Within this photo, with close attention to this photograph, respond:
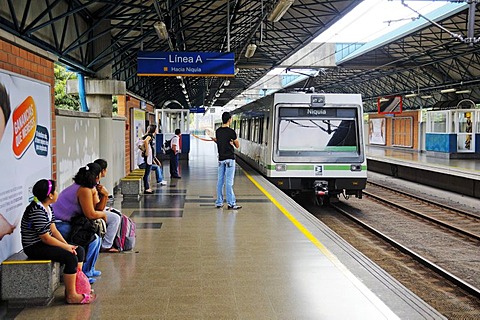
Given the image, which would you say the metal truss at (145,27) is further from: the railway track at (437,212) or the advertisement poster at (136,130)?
the railway track at (437,212)

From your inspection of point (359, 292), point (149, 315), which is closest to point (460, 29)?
point (359, 292)

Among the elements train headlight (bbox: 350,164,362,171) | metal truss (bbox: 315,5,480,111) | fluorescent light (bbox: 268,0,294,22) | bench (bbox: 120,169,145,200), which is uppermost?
metal truss (bbox: 315,5,480,111)

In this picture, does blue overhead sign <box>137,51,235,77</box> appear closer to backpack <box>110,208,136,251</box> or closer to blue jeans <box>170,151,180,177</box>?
blue jeans <box>170,151,180,177</box>

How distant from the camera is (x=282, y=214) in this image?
10.5 meters

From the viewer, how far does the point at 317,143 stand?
13805 mm

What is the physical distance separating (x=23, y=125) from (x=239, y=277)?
2828 mm

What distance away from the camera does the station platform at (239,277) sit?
5176mm

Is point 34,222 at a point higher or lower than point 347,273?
higher

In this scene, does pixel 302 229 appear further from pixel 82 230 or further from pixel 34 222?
pixel 34 222

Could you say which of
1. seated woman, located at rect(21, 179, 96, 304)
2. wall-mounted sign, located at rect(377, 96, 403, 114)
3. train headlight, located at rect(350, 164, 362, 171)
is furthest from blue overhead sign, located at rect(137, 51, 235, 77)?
wall-mounted sign, located at rect(377, 96, 403, 114)

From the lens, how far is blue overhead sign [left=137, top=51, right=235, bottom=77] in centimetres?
1523

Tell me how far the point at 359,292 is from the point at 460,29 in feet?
63.7

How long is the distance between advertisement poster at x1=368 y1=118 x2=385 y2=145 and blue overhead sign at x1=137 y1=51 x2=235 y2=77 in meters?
28.6

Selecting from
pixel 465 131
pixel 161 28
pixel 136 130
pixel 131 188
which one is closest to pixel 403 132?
pixel 465 131
